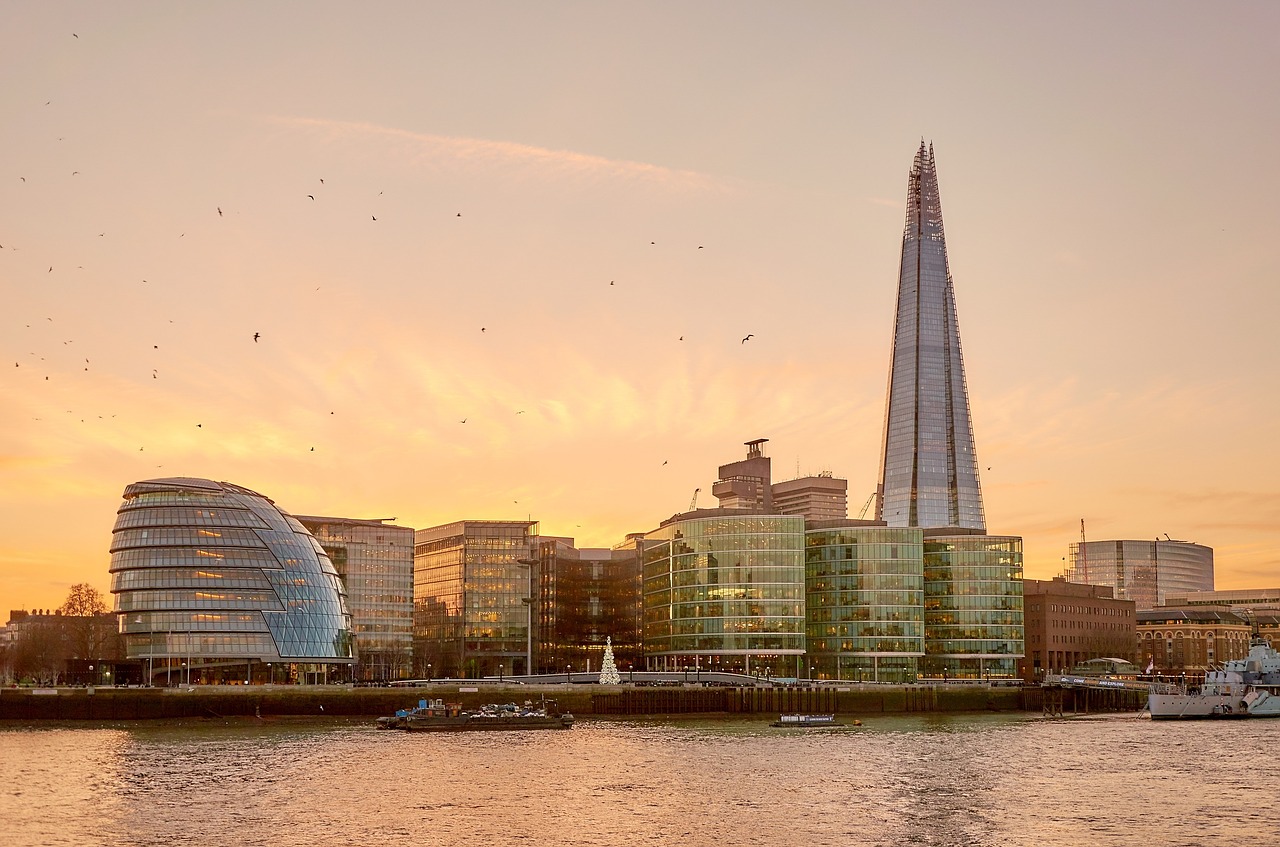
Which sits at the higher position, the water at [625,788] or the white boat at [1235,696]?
the water at [625,788]

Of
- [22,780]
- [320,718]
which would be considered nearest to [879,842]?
[22,780]

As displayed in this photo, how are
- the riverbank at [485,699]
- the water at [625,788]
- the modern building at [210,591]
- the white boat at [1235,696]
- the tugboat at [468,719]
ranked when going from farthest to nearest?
the modern building at [210,591] → the white boat at [1235,696] → the riverbank at [485,699] → the tugboat at [468,719] → the water at [625,788]

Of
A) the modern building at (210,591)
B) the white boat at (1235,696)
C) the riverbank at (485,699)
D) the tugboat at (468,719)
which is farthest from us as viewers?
the modern building at (210,591)

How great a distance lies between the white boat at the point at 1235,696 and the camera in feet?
496

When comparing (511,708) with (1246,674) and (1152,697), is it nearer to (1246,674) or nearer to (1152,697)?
(1152,697)

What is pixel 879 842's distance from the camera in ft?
192

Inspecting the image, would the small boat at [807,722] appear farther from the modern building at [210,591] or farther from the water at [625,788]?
the modern building at [210,591]

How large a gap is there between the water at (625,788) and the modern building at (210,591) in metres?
45.0

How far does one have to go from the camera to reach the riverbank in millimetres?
128125

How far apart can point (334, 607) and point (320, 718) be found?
158 ft

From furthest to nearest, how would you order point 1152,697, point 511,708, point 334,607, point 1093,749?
point 334,607
point 1152,697
point 511,708
point 1093,749

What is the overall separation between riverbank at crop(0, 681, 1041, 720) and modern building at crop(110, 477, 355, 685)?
80.6ft

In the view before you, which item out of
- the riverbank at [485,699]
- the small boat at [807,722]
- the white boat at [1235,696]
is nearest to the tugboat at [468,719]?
Result: the riverbank at [485,699]

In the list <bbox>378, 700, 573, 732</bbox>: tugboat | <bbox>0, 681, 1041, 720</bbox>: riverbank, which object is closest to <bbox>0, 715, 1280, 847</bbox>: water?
<bbox>378, 700, 573, 732</bbox>: tugboat
